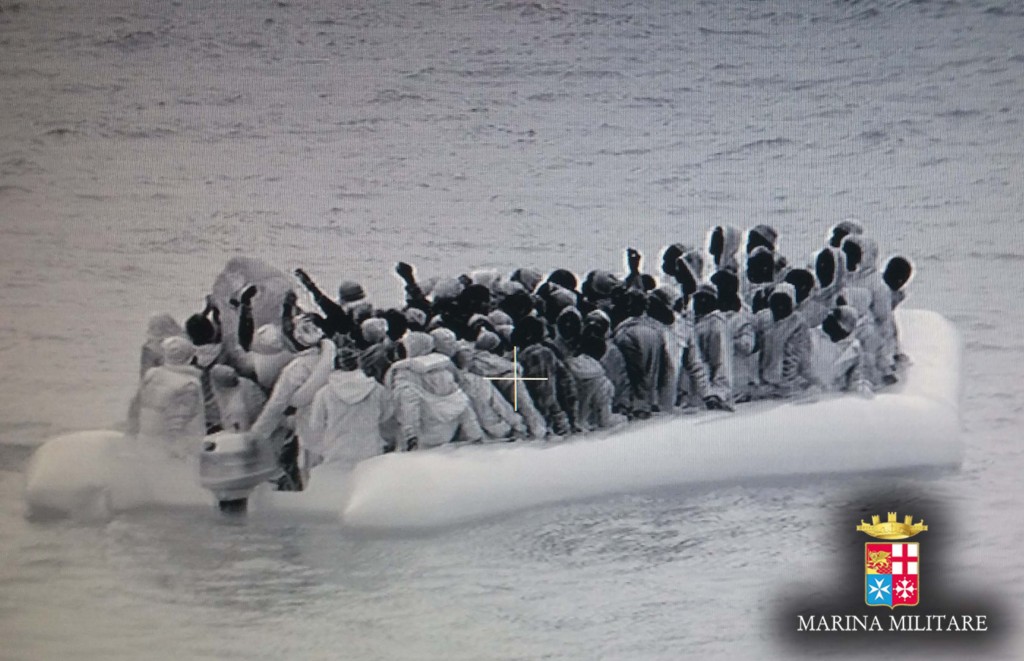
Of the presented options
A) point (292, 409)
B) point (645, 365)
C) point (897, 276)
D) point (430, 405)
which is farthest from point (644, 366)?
point (292, 409)

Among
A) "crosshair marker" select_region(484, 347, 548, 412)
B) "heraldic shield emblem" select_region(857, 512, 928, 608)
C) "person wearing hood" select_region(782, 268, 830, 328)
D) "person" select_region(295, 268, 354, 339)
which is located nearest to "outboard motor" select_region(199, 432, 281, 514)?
"person" select_region(295, 268, 354, 339)

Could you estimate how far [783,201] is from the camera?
3.63 meters

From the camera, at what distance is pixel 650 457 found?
3.55 m

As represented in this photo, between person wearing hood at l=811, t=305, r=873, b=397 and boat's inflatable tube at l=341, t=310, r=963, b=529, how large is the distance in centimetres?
4

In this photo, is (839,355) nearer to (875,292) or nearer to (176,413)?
(875,292)

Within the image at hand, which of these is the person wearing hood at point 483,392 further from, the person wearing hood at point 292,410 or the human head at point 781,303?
the human head at point 781,303

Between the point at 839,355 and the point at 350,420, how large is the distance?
1323 millimetres

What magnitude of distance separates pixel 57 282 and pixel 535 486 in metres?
1.43

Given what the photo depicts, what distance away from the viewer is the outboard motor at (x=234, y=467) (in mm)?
3525

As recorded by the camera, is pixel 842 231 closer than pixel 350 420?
No

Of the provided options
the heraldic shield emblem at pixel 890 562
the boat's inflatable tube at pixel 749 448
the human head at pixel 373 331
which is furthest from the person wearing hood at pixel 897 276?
the human head at pixel 373 331

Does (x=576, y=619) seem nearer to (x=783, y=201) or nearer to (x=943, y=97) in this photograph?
(x=783, y=201)

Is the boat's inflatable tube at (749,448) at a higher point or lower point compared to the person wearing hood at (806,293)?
lower

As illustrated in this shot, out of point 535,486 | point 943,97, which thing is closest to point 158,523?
point 535,486
